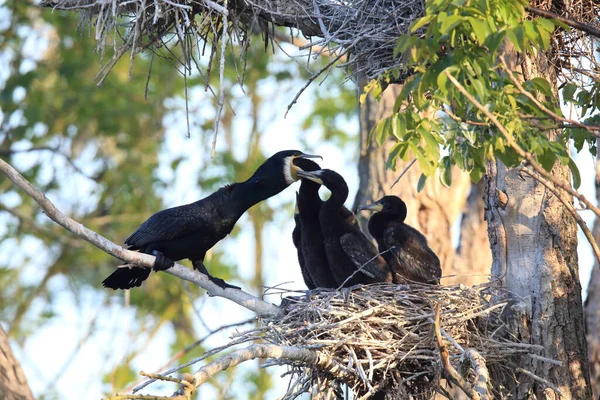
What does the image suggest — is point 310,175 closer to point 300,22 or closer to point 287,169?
point 287,169

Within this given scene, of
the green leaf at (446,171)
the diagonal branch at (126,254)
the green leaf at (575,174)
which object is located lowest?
the green leaf at (575,174)

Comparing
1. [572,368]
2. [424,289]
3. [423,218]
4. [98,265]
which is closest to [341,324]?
[424,289]

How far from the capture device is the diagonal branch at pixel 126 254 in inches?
172

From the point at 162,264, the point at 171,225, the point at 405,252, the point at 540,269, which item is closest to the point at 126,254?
the point at 162,264

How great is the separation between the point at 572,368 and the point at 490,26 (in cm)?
248

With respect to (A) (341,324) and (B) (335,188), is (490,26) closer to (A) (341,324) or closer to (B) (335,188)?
(A) (341,324)

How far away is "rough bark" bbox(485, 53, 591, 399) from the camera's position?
5.38 meters

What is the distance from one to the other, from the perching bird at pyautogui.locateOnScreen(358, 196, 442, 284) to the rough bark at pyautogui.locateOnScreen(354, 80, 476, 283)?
5.81ft

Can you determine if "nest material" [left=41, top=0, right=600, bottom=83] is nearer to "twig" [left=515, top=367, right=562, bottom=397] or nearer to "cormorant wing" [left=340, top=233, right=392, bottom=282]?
"cormorant wing" [left=340, top=233, right=392, bottom=282]

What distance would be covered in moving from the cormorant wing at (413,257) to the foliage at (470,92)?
180 centimetres

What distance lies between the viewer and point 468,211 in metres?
10.8

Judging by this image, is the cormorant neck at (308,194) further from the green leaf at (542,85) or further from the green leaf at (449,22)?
the green leaf at (449,22)

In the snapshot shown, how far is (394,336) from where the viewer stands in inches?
213

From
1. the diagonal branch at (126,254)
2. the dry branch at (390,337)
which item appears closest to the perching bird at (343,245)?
the dry branch at (390,337)
